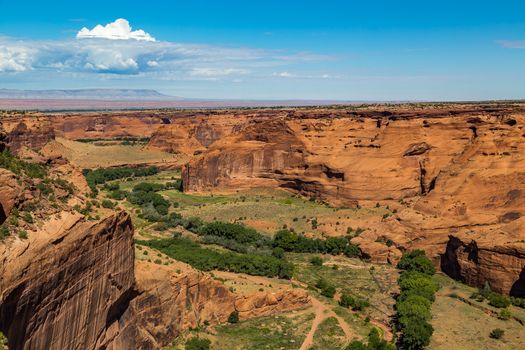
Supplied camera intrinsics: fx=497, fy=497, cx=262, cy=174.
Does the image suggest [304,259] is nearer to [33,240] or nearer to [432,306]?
[432,306]

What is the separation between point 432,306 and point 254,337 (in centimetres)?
1682

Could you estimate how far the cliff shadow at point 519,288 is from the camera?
142 ft

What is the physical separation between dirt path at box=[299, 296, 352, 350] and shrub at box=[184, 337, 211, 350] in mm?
6896

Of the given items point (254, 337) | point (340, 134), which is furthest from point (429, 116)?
point (254, 337)

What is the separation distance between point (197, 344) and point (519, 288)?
94.9 feet

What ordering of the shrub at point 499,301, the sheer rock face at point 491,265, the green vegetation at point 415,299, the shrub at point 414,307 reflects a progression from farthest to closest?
the sheer rock face at point 491,265 < the shrub at point 499,301 < the shrub at point 414,307 < the green vegetation at point 415,299

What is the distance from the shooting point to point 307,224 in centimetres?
6431

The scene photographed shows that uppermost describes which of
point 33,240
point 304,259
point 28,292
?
point 33,240

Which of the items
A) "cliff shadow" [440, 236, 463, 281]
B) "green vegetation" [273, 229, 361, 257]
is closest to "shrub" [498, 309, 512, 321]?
"cliff shadow" [440, 236, 463, 281]

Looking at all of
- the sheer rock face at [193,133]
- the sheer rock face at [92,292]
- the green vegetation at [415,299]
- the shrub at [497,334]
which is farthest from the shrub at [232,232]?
the sheer rock face at [193,133]

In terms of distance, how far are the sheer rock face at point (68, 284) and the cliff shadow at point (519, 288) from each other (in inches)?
1333

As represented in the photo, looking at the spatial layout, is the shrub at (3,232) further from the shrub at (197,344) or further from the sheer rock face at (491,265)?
the sheer rock face at (491,265)

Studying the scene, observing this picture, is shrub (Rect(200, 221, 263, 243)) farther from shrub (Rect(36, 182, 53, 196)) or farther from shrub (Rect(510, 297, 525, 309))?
shrub (Rect(36, 182, 53, 196))

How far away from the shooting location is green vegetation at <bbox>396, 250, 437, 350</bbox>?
117 ft
